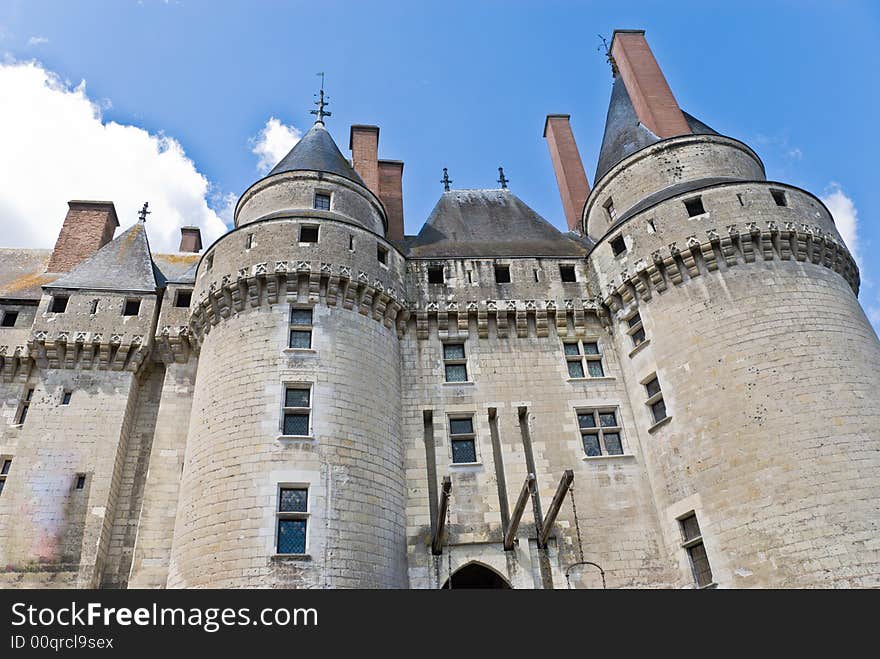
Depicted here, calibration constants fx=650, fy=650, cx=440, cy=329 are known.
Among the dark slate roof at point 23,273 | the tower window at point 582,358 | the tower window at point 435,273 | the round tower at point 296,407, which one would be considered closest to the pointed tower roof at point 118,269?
the dark slate roof at point 23,273

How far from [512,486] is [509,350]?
388 centimetres

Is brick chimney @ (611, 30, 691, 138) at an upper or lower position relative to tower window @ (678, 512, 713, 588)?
upper

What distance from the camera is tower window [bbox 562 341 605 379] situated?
17.6 meters

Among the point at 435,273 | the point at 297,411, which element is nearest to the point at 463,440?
the point at 297,411

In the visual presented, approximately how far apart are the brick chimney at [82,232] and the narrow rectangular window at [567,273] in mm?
15295

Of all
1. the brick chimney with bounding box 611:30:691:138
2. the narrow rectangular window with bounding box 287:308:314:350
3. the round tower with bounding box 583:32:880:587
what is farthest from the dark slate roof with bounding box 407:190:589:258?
the narrow rectangular window with bounding box 287:308:314:350

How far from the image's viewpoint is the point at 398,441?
15.6 meters

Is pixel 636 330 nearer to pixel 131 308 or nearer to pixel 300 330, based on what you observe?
pixel 300 330

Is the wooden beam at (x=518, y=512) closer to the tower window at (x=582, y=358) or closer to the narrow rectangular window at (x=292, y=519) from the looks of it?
the narrow rectangular window at (x=292, y=519)

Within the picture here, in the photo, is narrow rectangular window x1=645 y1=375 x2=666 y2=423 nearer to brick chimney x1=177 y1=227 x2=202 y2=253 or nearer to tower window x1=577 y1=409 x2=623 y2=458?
tower window x1=577 y1=409 x2=623 y2=458

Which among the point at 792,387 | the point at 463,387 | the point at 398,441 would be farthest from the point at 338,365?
the point at 792,387

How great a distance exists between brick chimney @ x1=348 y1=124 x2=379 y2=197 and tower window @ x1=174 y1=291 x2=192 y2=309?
22.0ft

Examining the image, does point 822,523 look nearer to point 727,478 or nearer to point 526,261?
point 727,478

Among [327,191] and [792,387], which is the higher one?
[327,191]
